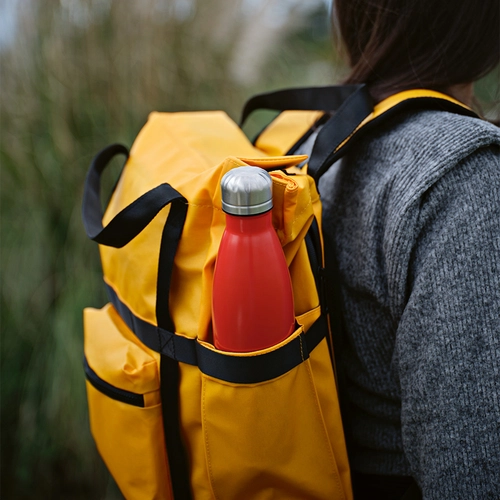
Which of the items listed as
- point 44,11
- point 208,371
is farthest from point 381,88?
point 44,11

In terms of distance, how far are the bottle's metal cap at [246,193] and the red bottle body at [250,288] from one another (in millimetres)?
11

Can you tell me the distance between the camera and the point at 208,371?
61 centimetres

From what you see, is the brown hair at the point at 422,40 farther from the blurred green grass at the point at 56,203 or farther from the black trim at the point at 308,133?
the blurred green grass at the point at 56,203

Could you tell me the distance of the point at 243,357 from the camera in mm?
574

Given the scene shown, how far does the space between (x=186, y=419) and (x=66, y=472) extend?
3.45 ft

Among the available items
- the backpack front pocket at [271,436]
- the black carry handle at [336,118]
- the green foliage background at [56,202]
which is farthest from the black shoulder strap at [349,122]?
the green foliage background at [56,202]

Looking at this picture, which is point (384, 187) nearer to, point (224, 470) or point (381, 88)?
point (381, 88)

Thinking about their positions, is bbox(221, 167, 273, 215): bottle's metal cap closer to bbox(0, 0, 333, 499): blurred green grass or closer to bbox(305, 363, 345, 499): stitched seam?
bbox(305, 363, 345, 499): stitched seam

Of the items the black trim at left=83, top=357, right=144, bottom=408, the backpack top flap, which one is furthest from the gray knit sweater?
the black trim at left=83, top=357, right=144, bottom=408

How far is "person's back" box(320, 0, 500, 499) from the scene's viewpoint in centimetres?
56

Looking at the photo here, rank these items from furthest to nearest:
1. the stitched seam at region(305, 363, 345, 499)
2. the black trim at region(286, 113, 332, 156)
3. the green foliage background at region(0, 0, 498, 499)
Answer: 1. the green foliage background at region(0, 0, 498, 499)
2. the black trim at region(286, 113, 332, 156)
3. the stitched seam at region(305, 363, 345, 499)

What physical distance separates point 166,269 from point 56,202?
1.07 m

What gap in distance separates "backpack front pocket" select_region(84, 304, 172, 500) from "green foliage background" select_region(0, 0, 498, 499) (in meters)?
0.71

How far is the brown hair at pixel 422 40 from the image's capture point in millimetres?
703
